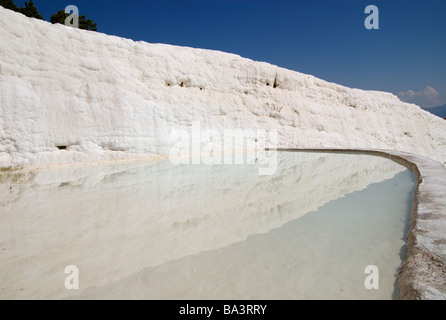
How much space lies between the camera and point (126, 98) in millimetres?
10547

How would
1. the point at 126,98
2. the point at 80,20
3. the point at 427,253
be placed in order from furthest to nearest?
the point at 80,20 < the point at 126,98 < the point at 427,253

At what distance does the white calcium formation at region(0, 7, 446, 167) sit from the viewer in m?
8.70

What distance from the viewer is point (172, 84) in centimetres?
1252

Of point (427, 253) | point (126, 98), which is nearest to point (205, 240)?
point (427, 253)

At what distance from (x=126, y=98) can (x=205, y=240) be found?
9.24 meters

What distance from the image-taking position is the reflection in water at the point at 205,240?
6.16ft

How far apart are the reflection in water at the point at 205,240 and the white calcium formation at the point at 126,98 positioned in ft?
15.1

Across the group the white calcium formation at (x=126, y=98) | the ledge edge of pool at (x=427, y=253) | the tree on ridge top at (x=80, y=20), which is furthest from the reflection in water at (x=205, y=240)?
the tree on ridge top at (x=80, y=20)

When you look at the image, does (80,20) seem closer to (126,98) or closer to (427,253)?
(126,98)

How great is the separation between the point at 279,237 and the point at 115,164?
7.96 m

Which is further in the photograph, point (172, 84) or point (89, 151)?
point (172, 84)

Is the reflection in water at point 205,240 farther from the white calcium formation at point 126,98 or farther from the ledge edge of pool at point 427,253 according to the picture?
the white calcium formation at point 126,98

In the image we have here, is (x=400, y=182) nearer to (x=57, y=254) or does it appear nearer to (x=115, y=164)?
(x=57, y=254)
